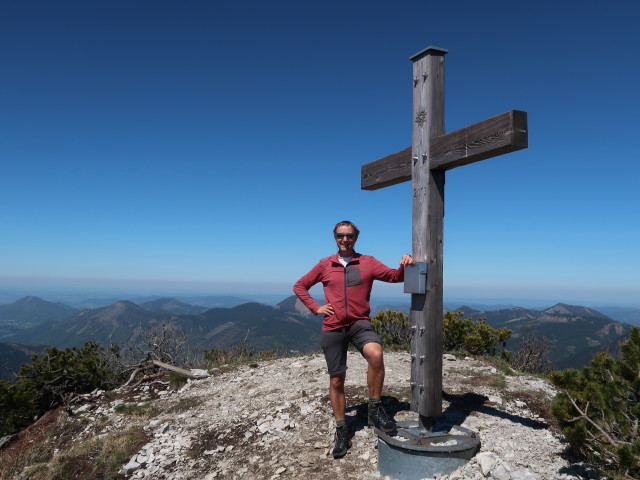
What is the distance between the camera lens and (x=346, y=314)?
4676mm

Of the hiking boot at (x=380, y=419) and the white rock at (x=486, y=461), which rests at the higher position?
the hiking boot at (x=380, y=419)

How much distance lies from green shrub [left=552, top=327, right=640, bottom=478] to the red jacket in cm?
193

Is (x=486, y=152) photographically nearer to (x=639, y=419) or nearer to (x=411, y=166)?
(x=411, y=166)

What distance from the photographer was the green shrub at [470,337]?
42.3ft

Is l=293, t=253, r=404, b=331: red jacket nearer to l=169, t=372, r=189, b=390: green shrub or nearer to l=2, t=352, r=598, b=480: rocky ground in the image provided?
l=2, t=352, r=598, b=480: rocky ground

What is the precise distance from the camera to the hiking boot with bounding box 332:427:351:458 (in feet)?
15.5

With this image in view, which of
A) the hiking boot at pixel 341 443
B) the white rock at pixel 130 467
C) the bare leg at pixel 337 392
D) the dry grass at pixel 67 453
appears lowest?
the dry grass at pixel 67 453

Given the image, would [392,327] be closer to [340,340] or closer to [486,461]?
[340,340]

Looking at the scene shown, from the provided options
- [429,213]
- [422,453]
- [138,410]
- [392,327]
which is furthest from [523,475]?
[392,327]

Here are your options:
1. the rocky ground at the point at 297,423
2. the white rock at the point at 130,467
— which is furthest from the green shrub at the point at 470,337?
the white rock at the point at 130,467

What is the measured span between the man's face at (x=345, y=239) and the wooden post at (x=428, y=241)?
695 mm

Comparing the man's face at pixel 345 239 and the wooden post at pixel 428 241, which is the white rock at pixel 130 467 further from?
the man's face at pixel 345 239

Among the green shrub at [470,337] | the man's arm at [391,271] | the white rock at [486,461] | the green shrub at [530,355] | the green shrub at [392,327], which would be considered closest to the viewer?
the white rock at [486,461]

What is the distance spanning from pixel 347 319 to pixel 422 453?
146cm
